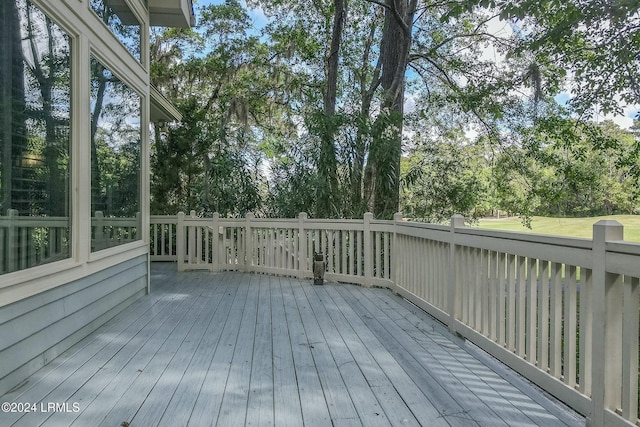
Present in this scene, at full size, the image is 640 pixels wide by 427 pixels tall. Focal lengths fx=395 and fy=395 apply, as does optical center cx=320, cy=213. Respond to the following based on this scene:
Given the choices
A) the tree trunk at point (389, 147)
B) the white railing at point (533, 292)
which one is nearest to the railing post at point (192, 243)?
the white railing at point (533, 292)

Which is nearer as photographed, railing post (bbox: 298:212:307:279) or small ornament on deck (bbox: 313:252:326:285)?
small ornament on deck (bbox: 313:252:326:285)

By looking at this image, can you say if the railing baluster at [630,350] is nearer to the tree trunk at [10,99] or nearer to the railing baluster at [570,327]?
the railing baluster at [570,327]

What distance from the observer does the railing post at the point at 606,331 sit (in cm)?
169

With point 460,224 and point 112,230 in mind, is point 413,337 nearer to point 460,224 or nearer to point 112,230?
point 460,224

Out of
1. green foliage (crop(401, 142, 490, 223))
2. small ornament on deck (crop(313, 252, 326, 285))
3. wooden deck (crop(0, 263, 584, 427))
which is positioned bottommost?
wooden deck (crop(0, 263, 584, 427))

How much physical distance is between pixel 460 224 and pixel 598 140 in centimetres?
654

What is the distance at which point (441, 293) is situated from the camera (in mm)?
3568

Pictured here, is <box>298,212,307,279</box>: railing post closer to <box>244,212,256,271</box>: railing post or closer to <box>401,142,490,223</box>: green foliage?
<box>244,212,256,271</box>: railing post

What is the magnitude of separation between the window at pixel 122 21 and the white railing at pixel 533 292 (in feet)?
10.7

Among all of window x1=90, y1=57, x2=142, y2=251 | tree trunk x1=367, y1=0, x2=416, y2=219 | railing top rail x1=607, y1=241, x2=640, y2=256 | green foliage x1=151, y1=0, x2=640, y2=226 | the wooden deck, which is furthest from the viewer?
green foliage x1=151, y1=0, x2=640, y2=226

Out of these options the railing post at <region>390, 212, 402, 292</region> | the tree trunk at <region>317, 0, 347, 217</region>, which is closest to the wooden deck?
the railing post at <region>390, 212, 402, 292</region>

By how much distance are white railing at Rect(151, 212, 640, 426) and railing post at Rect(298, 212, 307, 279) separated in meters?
0.49

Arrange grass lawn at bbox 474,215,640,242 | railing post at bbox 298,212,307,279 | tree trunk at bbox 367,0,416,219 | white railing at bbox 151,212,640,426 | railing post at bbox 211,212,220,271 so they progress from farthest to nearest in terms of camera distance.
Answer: grass lawn at bbox 474,215,640,242
railing post at bbox 211,212,220,271
tree trunk at bbox 367,0,416,219
railing post at bbox 298,212,307,279
white railing at bbox 151,212,640,426

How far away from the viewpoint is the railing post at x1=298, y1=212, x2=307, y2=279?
19.3 ft
